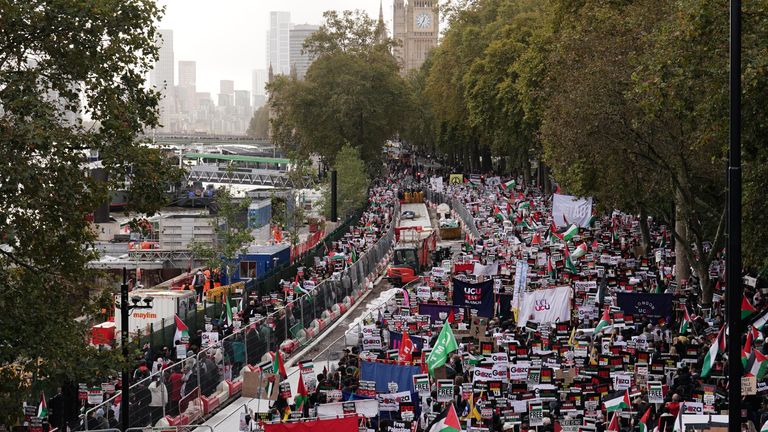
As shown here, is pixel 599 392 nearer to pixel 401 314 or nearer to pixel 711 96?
pixel 711 96

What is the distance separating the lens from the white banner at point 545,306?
28.7 m

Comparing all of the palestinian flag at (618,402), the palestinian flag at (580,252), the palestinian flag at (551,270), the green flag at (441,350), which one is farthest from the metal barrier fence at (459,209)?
the palestinian flag at (618,402)

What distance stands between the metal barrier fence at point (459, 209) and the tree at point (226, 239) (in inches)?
433

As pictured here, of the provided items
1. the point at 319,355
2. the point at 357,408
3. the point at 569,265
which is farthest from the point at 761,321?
the point at 319,355

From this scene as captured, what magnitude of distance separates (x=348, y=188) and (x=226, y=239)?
28.1 meters

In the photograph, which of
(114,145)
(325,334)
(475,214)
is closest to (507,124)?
(475,214)

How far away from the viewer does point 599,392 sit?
20.2 metres

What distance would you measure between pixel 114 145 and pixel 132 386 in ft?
18.9

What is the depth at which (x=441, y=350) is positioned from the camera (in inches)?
895

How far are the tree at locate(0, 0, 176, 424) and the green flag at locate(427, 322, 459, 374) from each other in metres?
6.77

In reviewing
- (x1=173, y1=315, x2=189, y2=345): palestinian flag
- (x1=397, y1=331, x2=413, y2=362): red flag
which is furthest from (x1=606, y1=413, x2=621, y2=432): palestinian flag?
(x1=173, y1=315, x2=189, y2=345): palestinian flag

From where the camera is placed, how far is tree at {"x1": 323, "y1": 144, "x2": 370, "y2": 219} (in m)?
77.0

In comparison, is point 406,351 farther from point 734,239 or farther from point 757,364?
point 734,239

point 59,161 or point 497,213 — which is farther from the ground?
point 59,161
